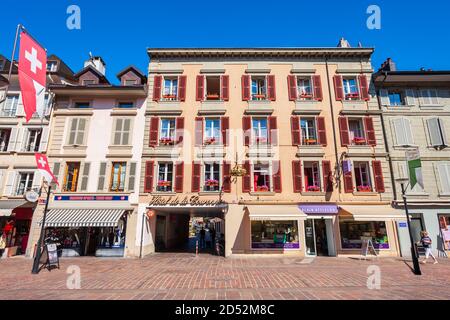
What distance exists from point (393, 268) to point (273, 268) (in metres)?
5.29

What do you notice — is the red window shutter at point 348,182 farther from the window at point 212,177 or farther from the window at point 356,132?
the window at point 212,177

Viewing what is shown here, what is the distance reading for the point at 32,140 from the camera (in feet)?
53.7

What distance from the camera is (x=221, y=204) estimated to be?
1491 centimetres

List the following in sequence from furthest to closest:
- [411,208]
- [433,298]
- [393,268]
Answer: [411,208] → [393,268] → [433,298]

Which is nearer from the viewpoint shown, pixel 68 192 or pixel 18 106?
pixel 68 192

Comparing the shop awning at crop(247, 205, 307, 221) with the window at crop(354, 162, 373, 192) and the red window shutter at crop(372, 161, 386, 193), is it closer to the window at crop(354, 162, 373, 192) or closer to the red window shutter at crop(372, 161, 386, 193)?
the window at crop(354, 162, 373, 192)

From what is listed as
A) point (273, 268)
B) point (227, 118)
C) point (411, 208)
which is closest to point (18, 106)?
point (227, 118)

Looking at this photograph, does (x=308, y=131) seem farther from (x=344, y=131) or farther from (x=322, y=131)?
(x=344, y=131)

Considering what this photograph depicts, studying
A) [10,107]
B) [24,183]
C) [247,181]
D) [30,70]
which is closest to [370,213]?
[247,181]

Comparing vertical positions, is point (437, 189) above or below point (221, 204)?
above

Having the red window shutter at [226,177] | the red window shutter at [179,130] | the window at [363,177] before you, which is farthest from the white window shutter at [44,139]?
the window at [363,177]

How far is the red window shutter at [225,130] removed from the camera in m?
16.0

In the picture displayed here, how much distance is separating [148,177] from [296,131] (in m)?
10.3

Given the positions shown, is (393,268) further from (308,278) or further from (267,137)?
(267,137)
